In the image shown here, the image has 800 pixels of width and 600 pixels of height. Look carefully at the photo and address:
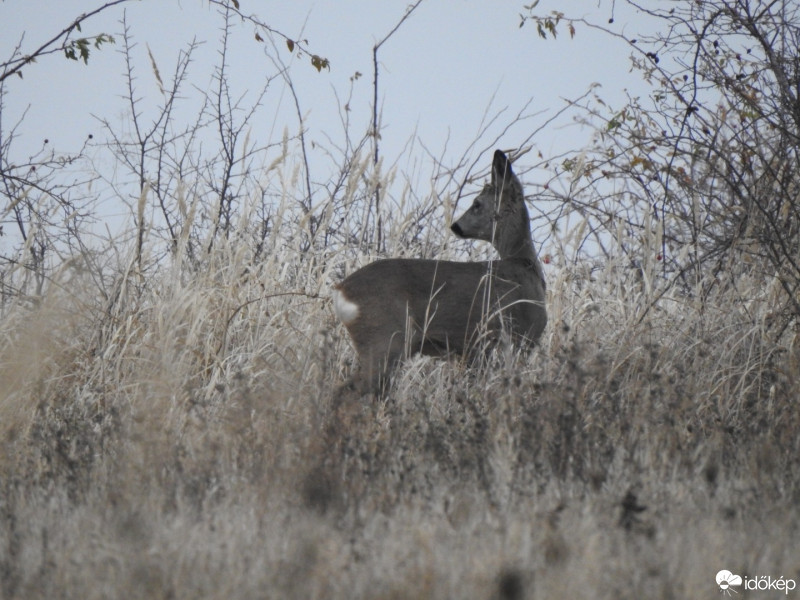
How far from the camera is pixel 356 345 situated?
19.1 feet

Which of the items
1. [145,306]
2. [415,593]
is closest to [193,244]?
[145,306]

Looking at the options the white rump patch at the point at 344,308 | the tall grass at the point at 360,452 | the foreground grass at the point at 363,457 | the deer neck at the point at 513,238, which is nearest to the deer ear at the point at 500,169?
the deer neck at the point at 513,238

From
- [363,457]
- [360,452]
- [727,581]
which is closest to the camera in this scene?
[727,581]

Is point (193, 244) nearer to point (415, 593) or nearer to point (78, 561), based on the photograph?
point (78, 561)

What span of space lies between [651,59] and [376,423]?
11.7 ft

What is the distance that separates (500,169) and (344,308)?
6.45ft

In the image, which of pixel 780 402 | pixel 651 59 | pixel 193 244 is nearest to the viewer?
pixel 780 402

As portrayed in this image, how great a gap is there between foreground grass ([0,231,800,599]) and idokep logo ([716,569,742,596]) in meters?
0.03

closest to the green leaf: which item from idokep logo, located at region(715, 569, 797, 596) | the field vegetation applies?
the field vegetation

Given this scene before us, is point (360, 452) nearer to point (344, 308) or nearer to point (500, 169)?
point (344, 308)

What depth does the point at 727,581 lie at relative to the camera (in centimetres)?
269

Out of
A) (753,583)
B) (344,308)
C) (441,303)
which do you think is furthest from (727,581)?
(441,303)

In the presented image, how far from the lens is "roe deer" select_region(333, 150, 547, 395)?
577 centimetres

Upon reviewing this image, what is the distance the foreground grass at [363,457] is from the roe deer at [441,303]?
208mm
